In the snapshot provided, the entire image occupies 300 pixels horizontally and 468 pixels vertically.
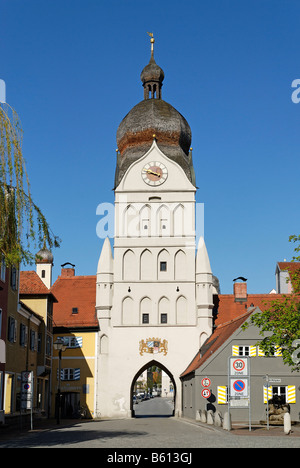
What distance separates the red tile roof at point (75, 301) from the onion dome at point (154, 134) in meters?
9.40

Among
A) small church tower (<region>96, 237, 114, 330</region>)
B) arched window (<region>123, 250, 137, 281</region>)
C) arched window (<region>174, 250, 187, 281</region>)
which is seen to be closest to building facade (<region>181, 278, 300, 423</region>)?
arched window (<region>174, 250, 187, 281</region>)

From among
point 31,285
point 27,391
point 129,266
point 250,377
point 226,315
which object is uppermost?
point 129,266

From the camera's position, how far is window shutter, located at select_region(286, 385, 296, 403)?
39.6 meters

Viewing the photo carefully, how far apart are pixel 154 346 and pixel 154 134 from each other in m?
17.5

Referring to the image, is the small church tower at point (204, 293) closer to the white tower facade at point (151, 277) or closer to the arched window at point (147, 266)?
the white tower facade at point (151, 277)

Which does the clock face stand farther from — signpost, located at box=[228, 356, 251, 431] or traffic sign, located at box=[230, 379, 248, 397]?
traffic sign, located at box=[230, 379, 248, 397]

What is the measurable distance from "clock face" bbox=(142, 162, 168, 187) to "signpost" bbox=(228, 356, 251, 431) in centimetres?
2783

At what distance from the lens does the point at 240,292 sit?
55594 mm

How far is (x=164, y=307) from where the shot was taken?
169 ft

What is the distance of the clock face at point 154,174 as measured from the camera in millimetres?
53719

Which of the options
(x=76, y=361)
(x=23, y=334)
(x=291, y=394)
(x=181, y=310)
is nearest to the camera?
(x=23, y=334)

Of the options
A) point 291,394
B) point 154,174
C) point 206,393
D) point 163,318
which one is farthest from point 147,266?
point 291,394

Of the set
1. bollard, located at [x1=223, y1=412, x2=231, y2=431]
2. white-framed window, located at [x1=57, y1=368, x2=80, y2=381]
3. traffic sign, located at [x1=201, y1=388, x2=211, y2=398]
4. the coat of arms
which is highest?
the coat of arms

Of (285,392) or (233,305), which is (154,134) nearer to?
(233,305)
